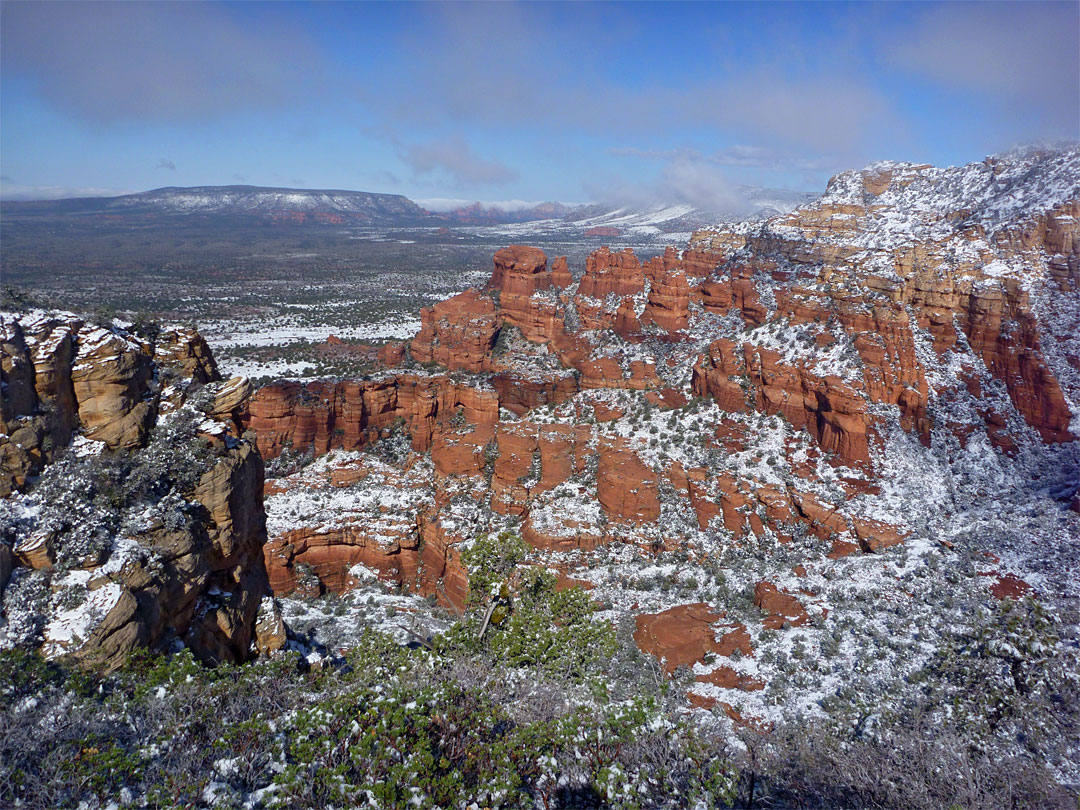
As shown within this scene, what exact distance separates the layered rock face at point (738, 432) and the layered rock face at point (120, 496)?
15.8 metres

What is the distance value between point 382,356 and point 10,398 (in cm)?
3427

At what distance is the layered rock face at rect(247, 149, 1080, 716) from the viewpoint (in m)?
27.7

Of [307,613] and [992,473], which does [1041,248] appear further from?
[307,613]

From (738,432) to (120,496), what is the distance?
31.2 metres

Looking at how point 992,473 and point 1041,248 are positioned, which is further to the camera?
point 1041,248

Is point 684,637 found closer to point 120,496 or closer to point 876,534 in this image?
point 876,534

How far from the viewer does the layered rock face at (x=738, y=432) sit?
2770cm

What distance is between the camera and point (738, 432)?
116 feet

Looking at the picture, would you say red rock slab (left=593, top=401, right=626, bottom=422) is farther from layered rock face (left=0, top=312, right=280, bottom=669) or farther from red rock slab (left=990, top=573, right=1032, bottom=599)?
layered rock face (left=0, top=312, right=280, bottom=669)

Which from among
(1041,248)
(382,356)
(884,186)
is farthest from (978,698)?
(884,186)

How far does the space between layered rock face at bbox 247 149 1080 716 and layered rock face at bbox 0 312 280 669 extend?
52.0 feet

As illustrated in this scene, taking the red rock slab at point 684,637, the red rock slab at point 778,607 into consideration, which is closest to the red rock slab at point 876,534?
the red rock slab at point 778,607

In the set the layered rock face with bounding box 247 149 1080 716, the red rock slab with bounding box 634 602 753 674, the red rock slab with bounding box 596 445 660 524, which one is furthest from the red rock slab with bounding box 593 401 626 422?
the red rock slab with bounding box 634 602 753 674

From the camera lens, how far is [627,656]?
73.4 feet
